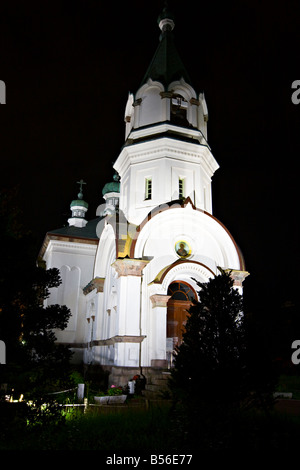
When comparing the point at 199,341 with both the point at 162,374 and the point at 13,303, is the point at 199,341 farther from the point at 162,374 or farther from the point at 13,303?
the point at 162,374

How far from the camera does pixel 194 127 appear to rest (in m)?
21.4

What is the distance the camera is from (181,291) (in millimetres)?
18141

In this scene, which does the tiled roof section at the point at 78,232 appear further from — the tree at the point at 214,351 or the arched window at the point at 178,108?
the tree at the point at 214,351

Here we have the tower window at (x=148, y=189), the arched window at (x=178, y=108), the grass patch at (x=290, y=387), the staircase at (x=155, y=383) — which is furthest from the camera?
the arched window at (x=178, y=108)

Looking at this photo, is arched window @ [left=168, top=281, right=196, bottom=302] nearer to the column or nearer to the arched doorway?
the arched doorway

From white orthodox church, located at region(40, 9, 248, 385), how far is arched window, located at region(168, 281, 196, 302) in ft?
0.15

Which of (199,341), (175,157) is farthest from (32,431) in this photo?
(175,157)

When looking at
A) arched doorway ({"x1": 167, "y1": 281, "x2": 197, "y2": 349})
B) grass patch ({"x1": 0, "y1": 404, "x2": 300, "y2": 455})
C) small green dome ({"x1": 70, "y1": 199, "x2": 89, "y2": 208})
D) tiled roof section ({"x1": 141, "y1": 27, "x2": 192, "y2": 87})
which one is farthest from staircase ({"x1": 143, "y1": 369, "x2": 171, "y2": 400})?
small green dome ({"x1": 70, "y1": 199, "x2": 89, "y2": 208})

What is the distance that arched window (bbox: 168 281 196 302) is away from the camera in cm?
1795

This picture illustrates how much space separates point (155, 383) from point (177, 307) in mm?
4315

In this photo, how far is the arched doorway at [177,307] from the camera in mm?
17469

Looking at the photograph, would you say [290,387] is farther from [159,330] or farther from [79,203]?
[79,203]
